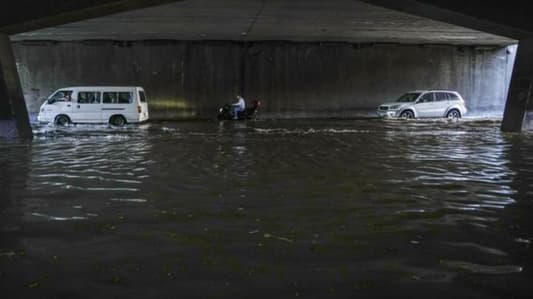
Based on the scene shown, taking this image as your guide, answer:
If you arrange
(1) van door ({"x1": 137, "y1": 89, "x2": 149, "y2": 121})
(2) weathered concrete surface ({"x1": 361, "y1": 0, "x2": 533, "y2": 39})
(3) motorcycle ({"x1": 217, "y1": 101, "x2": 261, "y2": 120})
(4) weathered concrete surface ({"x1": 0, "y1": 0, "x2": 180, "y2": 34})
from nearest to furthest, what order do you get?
(4) weathered concrete surface ({"x1": 0, "y1": 0, "x2": 180, "y2": 34}) → (2) weathered concrete surface ({"x1": 361, "y1": 0, "x2": 533, "y2": 39}) → (1) van door ({"x1": 137, "y1": 89, "x2": 149, "y2": 121}) → (3) motorcycle ({"x1": 217, "y1": 101, "x2": 261, "y2": 120})

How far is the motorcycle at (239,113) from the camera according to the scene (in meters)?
26.6

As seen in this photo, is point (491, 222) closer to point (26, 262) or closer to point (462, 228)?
point (462, 228)

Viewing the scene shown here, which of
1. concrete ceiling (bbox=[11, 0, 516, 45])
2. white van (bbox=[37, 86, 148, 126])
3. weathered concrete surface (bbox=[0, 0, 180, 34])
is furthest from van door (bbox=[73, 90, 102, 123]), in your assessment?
weathered concrete surface (bbox=[0, 0, 180, 34])

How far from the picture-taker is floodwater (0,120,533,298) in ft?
12.7

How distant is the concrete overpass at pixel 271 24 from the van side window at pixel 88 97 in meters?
2.64

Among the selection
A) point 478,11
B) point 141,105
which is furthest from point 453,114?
point 141,105

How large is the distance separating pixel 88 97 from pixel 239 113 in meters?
7.38

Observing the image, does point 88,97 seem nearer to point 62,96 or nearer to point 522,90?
point 62,96

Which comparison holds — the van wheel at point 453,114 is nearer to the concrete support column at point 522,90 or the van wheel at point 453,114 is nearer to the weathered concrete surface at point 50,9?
the concrete support column at point 522,90

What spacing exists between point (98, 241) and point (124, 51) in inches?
924

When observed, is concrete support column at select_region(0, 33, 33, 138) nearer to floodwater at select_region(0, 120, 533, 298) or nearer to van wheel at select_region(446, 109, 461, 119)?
floodwater at select_region(0, 120, 533, 298)

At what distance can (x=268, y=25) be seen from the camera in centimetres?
2216

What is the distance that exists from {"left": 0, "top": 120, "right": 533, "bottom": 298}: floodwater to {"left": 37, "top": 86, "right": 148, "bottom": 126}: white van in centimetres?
1146

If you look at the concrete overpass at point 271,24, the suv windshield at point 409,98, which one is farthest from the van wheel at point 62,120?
the suv windshield at point 409,98
